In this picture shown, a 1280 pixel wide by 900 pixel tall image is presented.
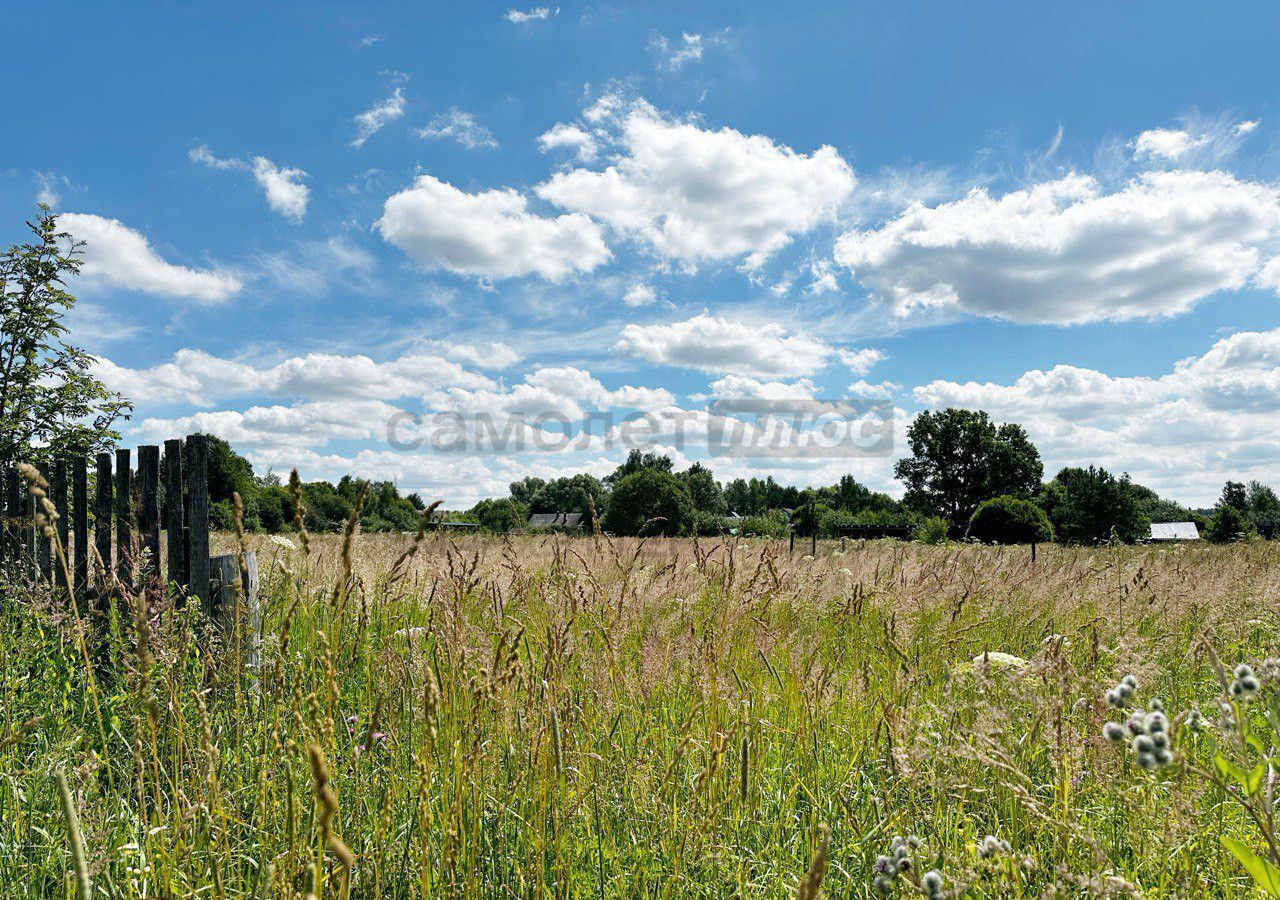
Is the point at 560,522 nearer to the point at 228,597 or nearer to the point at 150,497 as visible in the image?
the point at 150,497

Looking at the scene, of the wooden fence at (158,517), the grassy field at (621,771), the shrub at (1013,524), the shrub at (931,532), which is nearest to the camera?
the grassy field at (621,771)

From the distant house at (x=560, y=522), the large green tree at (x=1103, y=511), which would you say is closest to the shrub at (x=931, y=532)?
→ the distant house at (x=560, y=522)

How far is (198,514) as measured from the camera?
4625 millimetres

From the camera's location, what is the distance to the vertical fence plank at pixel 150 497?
476cm

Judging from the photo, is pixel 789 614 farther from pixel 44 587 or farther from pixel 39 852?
pixel 44 587

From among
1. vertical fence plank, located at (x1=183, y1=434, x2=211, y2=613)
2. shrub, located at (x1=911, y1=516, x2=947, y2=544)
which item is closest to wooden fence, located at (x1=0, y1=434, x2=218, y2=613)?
vertical fence plank, located at (x1=183, y1=434, x2=211, y2=613)

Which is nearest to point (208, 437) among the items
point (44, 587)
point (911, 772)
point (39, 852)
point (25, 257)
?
point (44, 587)

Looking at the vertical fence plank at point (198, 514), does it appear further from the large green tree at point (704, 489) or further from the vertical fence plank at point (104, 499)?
the large green tree at point (704, 489)

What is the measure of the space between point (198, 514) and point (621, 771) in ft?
11.8

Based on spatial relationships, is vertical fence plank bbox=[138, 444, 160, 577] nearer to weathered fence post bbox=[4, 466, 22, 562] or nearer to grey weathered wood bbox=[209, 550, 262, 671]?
grey weathered wood bbox=[209, 550, 262, 671]

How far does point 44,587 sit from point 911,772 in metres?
4.49

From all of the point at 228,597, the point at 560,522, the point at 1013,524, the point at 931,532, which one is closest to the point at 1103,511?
the point at 1013,524

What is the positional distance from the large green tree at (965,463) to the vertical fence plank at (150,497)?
47134 millimetres

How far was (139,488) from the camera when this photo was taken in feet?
15.8
